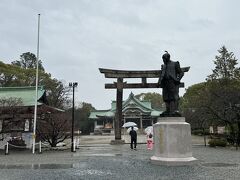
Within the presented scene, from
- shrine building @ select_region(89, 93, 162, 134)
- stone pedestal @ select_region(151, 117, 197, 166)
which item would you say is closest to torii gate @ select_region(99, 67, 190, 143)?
stone pedestal @ select_region(151, 117, 197, 166)

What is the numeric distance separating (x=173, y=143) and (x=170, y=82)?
3.14 metres

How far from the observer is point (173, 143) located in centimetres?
1419

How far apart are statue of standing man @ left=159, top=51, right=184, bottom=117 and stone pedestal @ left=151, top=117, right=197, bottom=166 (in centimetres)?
104

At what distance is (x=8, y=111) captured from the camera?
24172mm

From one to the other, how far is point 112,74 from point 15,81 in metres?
24.8

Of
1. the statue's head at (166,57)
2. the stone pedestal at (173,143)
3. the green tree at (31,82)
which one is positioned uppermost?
the green tree at (31,82)

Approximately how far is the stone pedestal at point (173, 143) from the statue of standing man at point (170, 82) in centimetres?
104

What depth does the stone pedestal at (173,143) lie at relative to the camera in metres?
14.1

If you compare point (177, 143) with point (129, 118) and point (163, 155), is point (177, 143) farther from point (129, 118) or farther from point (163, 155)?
point (129, 118)

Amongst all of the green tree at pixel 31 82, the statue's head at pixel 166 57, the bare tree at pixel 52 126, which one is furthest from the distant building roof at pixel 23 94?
the green tree at pixel 31 82

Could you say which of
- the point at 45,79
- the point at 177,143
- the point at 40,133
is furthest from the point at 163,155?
the point at 45,79

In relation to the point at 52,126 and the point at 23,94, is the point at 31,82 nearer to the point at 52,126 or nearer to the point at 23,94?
the point at 23,94

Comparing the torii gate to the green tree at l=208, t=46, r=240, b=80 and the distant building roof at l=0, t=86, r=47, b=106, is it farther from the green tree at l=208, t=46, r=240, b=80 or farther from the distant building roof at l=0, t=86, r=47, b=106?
the green tree at l=208, t=46, r=240, b=80

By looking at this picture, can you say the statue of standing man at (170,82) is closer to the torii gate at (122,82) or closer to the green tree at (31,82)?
the torii gate at (122,82)
